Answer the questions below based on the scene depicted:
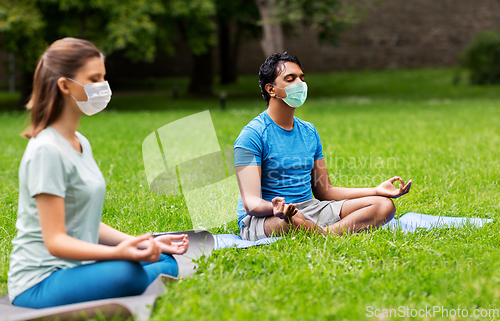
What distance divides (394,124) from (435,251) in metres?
7.99

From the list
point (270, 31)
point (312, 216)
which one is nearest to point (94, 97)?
point (312, 216)

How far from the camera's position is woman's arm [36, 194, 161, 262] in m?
2.08

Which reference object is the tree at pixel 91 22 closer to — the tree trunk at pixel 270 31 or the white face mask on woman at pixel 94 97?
the tree trunk at pixel 270 31

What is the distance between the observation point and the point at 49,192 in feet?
6.69

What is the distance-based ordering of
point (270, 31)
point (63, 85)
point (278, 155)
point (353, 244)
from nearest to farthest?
point (63, 85), point (353, 244), point (278, 155), point (270, 31)

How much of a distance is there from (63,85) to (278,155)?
159cm

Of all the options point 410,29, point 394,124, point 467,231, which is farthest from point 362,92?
point 467,231

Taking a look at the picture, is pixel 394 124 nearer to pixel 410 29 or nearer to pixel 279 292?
pixel 279 292

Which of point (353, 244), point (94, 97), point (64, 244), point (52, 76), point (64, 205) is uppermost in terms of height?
point (52, 76)

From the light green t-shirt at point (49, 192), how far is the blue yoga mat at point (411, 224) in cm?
117

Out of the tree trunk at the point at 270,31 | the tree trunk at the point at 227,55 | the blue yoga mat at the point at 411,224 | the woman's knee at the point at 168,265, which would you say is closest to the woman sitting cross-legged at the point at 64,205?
the woman's knee at the point at 168,265

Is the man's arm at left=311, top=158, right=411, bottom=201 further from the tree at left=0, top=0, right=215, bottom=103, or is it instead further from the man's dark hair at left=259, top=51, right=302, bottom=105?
the tree at left=0, top=0, right=215, bottom=103

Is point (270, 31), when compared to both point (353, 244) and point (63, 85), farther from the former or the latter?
point (63, 85)

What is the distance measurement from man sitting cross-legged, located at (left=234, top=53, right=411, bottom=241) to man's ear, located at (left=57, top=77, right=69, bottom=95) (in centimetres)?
132
